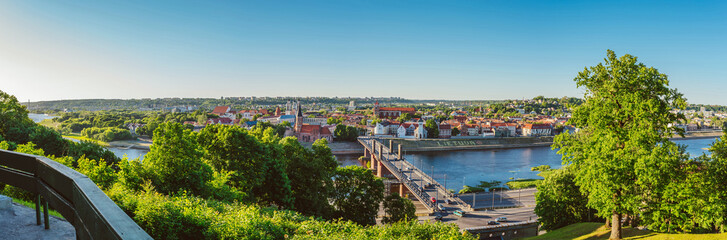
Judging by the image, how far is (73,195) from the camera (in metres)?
1.78

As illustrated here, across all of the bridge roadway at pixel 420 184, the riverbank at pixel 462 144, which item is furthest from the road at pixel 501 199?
the riverbank at pixel 462 144

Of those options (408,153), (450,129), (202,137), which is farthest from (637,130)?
(450,129)

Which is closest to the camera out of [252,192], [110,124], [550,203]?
[252,192]

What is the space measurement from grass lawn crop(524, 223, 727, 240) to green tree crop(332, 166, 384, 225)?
24.3 feet

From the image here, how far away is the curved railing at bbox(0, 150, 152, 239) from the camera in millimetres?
1258

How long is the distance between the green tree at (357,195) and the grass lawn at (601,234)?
291 inches

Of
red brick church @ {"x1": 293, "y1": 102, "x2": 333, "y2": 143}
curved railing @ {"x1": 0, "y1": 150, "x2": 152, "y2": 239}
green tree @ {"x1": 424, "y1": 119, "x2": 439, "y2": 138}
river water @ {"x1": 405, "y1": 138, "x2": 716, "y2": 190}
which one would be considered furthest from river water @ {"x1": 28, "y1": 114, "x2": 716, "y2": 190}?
curved railing @ {"x1": 0, "y1": 150, "x2": 152, "y2": 239}

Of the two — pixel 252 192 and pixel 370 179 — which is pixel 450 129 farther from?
pixel 252 192

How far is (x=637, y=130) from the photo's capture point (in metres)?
9.75

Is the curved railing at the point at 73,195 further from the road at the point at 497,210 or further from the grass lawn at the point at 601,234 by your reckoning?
the road at the point at 497,210

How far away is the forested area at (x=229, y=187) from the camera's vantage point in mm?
5918

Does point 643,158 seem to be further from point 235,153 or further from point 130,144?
point 130,144

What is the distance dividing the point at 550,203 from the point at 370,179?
8603mm

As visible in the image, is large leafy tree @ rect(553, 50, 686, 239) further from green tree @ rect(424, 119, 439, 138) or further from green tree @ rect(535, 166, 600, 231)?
green tree @ rect(424, 119, 439, 138)
